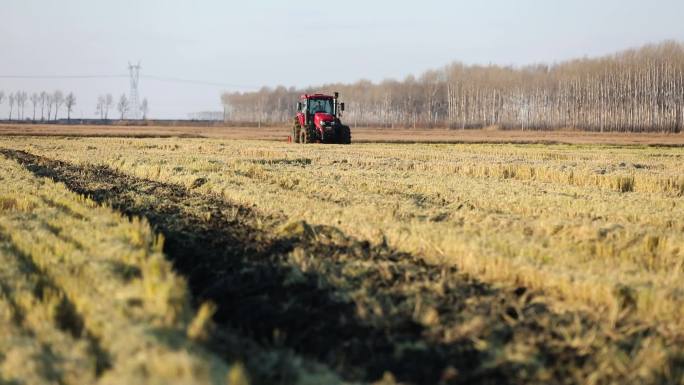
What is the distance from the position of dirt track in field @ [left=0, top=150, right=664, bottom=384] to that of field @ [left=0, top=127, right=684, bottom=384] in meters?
0.02

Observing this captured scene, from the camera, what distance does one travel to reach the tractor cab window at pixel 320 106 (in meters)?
37.1

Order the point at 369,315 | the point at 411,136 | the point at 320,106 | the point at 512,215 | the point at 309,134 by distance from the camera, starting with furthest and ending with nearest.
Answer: the point at 411,136 < the point at 309,134 < the point at 320,106 < the point at 512,215 < the point at 369,315

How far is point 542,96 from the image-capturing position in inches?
4262

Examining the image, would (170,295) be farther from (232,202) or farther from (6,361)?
(232,202)

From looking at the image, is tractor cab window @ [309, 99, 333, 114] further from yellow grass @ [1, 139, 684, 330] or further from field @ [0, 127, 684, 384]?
field @ [0, 127, 684, 384]

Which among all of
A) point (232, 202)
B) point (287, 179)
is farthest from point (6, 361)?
point (287, 179)

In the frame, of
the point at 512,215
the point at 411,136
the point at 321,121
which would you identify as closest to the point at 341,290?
the point at 512,215

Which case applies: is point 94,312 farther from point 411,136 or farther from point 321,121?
point 411,136

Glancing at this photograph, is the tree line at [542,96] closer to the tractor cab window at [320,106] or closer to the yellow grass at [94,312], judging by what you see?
the tractor cab window at [320,106]

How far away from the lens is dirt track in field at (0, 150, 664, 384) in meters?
4.66

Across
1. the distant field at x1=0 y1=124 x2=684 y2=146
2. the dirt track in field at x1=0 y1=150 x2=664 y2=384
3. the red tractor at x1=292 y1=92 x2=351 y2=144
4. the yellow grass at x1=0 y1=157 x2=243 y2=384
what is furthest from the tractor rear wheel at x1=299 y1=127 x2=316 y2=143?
the yellow grass at x1=0 y1=157 x2=243 y2=384

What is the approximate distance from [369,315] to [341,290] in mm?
757

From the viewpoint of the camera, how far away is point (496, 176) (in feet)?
60.5

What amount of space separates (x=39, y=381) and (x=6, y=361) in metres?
0.46
